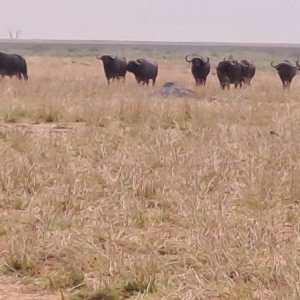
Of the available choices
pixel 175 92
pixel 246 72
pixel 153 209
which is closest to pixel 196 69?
pixel 246 72

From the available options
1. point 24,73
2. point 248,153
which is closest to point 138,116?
point 248,153

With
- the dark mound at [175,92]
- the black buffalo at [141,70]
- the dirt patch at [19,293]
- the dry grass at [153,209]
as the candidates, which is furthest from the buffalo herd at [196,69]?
the dirt patch at [19,293]

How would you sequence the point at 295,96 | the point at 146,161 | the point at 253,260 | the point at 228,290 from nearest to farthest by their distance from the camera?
the point at 228,290 → the point at 253,260 → the point at 146,161 → the point at 295,96

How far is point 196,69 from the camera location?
83.5ft

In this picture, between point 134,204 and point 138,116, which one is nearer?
point 134,204

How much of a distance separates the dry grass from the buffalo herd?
1308 cm

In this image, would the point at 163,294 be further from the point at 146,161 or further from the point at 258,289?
the point at 146,161

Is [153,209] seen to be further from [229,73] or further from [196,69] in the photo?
[196,69]

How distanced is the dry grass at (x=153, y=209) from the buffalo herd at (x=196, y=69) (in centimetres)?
1308

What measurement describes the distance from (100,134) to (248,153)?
234 cm

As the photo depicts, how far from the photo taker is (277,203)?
21.5ft

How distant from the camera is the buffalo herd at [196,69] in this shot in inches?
947

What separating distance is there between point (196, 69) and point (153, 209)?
19.4 meters

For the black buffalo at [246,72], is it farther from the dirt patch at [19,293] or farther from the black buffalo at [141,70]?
the dirt patch at [19,293]
